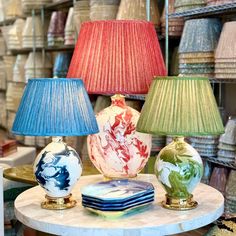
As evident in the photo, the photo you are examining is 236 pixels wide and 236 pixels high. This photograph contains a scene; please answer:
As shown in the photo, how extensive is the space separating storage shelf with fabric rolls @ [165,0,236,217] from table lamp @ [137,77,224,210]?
3.74 feet

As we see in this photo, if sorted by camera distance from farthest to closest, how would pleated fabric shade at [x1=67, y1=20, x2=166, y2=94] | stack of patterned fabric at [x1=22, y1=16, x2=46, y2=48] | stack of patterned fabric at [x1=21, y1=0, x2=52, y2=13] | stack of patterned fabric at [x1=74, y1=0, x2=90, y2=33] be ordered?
1. stack of patterned fabric at [x1=22, y1=16, x2=46, y2=48]
2. stack of patterned fabric at [x1=21, y1=0, x2=52, y2=13]
3. stack of patterned fabric at [x1=74, y1=0, x2=90, y2=33]
4. pleated fabric shade at [x1=67, y1=20, x2=166, y2=94]

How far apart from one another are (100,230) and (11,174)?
1338 millimetres

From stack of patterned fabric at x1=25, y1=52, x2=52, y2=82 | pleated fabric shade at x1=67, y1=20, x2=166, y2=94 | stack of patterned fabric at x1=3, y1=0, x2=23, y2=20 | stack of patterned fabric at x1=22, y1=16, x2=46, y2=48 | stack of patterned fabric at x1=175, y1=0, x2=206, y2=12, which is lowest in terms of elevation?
stack of patterned fabric at x1=25, y1=52, x2=52, y2=82

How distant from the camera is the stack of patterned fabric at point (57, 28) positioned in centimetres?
457

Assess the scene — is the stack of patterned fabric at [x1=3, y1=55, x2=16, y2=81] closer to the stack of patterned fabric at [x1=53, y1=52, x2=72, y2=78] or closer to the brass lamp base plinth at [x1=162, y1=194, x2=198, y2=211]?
the stack of patterned fabric at [x1=53, y1=52, x2=72, y2=78]

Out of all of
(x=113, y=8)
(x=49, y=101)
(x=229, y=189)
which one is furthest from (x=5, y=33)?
(x=49, y=101)

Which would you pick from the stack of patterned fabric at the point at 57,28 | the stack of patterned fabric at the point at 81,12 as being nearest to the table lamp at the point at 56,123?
the stack of patterned fabric at the point at 81,12

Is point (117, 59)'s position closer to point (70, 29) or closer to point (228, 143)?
point (228, 143)

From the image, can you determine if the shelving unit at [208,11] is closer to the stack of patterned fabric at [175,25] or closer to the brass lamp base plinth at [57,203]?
the stack of patterned fabric at [175,25]

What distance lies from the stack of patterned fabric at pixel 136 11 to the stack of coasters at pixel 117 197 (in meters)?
1.84

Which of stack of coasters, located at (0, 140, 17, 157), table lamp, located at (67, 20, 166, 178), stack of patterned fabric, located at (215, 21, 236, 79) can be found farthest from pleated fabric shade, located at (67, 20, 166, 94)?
stack of coasters, located at (0, 140, 17, 157)

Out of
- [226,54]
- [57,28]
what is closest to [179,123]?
[226,54]

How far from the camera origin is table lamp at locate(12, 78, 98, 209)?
4.96 feet

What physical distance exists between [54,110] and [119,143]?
1.39 feet
